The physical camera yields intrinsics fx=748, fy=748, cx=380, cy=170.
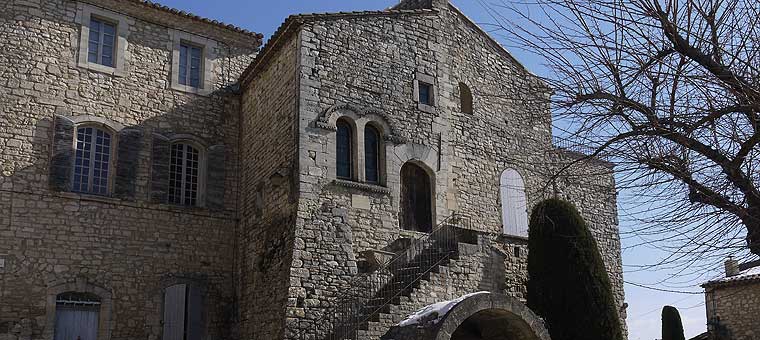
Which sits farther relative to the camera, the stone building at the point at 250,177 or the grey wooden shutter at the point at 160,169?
the grey wooden shutter at the point at 160,169

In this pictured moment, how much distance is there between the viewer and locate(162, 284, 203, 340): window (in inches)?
616

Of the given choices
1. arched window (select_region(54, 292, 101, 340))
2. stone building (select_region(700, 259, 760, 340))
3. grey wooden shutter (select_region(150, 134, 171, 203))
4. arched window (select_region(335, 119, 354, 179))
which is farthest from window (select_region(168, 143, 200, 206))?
stone building (select_region(700, 259, 760, 340))

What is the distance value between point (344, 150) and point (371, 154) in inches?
24.6

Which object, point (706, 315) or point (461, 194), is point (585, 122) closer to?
point (461, 194)

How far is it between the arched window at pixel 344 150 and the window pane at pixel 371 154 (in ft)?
1.07

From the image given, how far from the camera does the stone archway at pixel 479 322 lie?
478 inches

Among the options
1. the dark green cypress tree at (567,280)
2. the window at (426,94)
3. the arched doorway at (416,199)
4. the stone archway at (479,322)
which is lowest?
the stone archway at (479,322)

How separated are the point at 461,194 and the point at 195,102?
256 inches

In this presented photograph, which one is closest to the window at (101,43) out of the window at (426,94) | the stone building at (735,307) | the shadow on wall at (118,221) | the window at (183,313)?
the shadow on wall at (118,221)

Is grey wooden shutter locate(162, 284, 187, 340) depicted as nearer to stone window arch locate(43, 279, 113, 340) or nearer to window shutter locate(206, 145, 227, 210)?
stone window arch locate(43, 279, 113, 340)

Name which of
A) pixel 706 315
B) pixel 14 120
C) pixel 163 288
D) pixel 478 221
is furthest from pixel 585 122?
pixel 706 315

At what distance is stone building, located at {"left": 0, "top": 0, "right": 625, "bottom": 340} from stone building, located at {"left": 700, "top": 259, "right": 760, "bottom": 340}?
856cm

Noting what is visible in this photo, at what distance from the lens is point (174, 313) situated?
51.7 feet

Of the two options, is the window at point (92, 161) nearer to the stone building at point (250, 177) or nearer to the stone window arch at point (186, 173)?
the stone building at point (250, 177)
